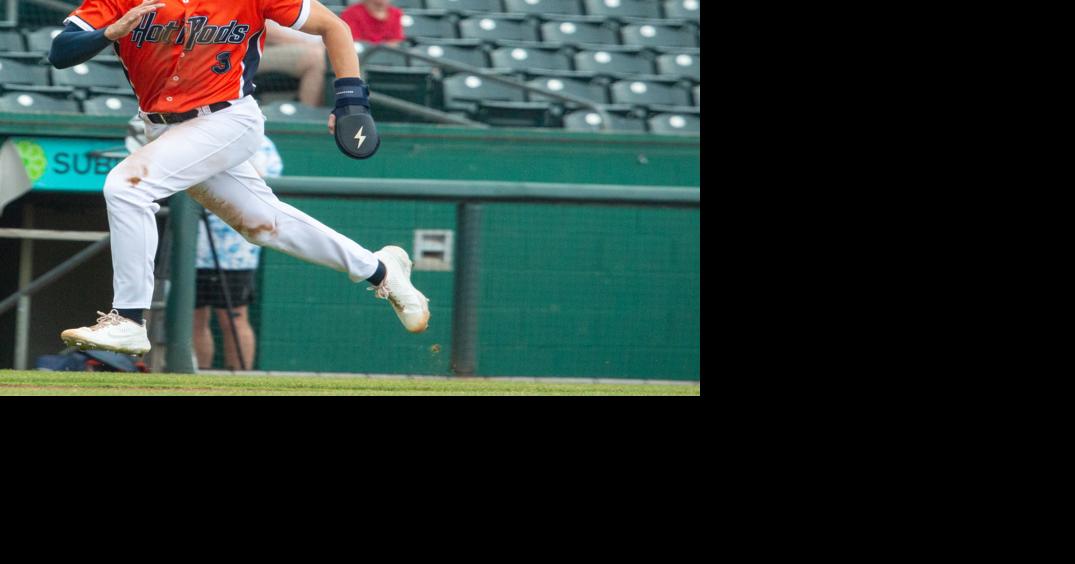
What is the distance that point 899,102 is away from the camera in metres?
4.26

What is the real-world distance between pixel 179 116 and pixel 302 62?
2.57 meters

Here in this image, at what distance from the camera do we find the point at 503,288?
6309 millimetres

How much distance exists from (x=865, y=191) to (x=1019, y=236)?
463mm

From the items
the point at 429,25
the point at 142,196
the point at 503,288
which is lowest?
the point at 503,288

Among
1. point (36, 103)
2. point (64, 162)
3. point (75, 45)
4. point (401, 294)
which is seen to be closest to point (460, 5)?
point (36, 103)

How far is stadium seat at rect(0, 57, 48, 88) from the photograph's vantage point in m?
6.76

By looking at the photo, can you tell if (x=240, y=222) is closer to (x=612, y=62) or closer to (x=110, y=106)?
(x=110, y=106)

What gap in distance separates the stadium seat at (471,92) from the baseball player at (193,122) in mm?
3003

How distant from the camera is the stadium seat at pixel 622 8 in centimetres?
903

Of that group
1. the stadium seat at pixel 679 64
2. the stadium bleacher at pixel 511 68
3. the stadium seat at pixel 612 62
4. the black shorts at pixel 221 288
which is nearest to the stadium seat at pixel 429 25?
the stadium bleacher at pixel 511 68

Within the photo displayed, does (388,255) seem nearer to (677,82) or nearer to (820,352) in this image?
(820,352)

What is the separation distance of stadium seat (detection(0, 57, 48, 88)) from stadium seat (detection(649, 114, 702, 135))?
2.97 meters

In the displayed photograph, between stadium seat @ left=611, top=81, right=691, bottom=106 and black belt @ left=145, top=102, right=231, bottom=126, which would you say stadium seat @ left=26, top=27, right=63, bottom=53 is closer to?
stadium seat @ left=611, top=81, right=691, bottom=106

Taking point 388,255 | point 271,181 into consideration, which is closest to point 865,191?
point 388,255
